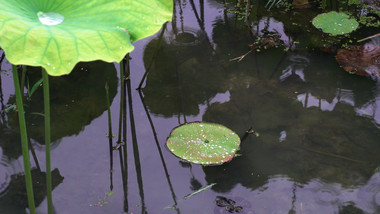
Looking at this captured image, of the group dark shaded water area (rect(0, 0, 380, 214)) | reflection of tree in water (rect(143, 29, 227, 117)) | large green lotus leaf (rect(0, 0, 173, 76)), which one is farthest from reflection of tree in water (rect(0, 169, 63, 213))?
large green lotus leaf (rect(0, 0, 173, 76))

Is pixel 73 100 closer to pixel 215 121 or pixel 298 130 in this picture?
pixel 215 121

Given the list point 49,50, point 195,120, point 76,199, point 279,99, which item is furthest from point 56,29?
point 279,99

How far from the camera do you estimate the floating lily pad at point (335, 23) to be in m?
2.87

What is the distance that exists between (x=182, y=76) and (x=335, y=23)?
1.11 meters

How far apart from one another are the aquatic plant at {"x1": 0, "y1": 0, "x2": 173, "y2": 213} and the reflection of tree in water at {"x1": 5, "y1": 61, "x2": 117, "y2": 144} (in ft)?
2.27

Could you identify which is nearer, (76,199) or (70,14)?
(70,14)

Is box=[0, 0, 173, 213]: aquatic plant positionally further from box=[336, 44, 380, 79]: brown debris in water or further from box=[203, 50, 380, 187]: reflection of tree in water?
box=[336, 44, 380, 79]: brown debris in water

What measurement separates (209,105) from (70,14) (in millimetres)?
1113

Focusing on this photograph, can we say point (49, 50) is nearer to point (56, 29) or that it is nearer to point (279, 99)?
point (56, 29)

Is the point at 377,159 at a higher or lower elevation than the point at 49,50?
lower

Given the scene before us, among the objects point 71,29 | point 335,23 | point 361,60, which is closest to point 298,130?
point 361,60

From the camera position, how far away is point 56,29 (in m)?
1.30

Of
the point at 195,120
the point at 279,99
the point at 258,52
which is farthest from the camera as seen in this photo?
the point at 258,52

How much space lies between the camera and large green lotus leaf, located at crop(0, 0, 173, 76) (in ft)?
4.07
